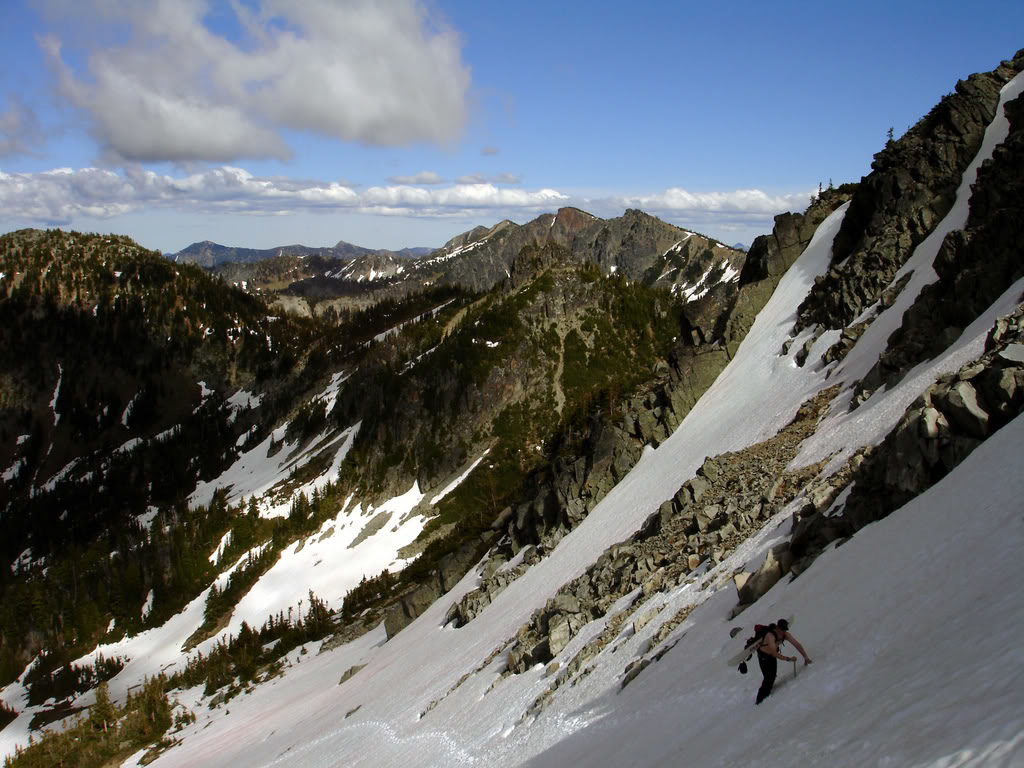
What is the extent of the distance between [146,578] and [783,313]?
10917 centimetres

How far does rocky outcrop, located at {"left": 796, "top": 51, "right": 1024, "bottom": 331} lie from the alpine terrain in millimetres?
204

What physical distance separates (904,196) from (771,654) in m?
39.9

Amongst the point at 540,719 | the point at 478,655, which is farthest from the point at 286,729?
the point at 540,719

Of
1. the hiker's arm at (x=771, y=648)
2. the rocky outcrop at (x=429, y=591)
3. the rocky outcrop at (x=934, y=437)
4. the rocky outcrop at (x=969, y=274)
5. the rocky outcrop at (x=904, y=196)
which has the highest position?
the rocky outcrop at (x=904, y=196)

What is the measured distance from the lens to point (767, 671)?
1214 centimetres

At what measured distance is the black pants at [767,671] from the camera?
12.0 metres

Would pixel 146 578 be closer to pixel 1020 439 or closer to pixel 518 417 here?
pixel 518 417

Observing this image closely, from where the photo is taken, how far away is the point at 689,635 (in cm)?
1867

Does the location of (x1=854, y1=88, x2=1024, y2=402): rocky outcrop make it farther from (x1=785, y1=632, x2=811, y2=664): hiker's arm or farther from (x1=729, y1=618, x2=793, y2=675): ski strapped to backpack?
(x1=785, y1=632, x2=811, y2=664): hiker's arm

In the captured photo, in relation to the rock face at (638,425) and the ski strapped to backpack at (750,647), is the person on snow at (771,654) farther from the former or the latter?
the rock face at (638,425)

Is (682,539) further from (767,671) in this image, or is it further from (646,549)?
(767,671)

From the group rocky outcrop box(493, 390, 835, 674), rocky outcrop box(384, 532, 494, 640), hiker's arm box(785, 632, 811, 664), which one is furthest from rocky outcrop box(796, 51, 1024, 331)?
rocky outcrop box(384, 532, 494, 640)

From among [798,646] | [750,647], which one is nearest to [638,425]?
[750,647]

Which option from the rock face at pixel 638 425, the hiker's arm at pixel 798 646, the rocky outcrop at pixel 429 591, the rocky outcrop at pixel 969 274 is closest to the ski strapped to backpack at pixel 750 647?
the hiker's arm at pixel 798 646
